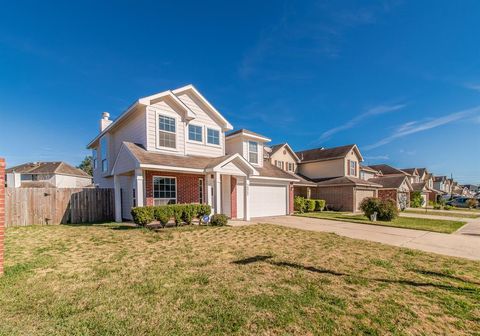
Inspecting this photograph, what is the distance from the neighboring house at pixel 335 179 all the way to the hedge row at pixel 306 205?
1.80m

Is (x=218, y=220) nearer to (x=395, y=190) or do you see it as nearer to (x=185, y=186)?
(x=185, y=186)

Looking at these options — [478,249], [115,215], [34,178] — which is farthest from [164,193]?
[34,178]

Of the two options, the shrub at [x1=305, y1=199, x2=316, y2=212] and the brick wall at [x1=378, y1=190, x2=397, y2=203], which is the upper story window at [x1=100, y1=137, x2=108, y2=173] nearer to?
the shrub at [x1=305, y1=199, x2=316, y2=212]

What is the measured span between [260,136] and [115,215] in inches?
444

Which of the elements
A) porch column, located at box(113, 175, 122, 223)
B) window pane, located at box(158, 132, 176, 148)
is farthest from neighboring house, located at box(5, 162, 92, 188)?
window pane, located at box(158, 132, 176, 148)

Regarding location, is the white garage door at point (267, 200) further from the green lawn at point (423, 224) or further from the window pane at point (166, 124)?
the window pane at point (166, 124)

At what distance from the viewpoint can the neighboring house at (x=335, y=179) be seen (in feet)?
77.3

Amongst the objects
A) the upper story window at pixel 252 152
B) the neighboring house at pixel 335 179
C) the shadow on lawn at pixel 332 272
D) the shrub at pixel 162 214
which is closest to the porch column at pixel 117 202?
the shrub at pixel 162 214

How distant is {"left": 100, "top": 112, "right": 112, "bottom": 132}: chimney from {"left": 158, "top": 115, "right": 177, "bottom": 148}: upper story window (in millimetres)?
6821

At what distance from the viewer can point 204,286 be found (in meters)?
4.49

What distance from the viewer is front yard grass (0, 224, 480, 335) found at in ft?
10.6

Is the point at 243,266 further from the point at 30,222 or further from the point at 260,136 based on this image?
the point at 260,136

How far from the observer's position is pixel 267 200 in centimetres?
1775

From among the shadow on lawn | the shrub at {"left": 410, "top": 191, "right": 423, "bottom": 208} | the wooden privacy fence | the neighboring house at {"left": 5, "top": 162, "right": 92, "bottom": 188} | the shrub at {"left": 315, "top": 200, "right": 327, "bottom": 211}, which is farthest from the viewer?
the neighboring house at {"left": 5, "top": 162, "right": 92, "bottom": 188}
